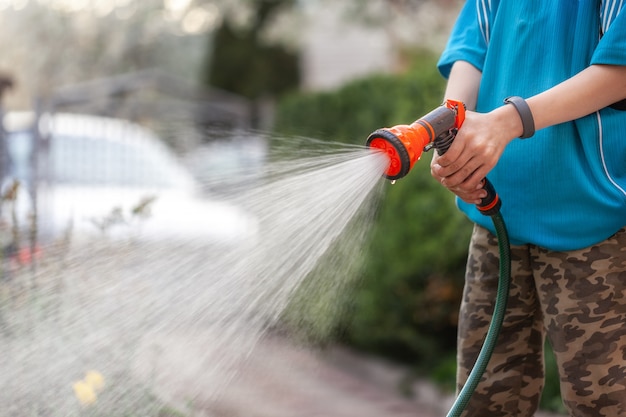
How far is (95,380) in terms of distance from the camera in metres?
2.63

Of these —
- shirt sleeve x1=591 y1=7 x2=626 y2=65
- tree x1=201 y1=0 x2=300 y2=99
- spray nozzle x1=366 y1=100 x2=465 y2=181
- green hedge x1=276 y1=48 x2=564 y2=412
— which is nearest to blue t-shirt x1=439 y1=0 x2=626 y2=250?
shirt sleeve x1=591 y1=7 x2=626 y2=65

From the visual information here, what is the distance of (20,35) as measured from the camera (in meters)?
14.8

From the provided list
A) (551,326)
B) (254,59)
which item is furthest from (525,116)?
(254,59)

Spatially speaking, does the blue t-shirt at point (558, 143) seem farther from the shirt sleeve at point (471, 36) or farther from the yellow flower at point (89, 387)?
the yellow flower at point (89, 387)

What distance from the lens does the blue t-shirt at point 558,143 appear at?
197 cm

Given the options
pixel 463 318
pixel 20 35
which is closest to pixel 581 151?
pixel 463 318

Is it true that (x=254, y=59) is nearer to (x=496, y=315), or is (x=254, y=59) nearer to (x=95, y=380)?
(x=95, y=380)

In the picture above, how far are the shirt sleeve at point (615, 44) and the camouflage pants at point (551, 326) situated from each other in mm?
424

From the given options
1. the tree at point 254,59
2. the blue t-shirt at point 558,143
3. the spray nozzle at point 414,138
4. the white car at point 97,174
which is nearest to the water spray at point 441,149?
the spray nozzle at point 414,138

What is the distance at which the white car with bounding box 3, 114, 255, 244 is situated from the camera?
5.52m

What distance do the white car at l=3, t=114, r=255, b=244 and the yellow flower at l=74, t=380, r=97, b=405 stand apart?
1636mm

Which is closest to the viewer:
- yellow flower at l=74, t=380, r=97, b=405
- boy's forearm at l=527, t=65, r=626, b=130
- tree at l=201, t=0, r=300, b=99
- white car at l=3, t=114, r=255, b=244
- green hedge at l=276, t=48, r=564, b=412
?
boy's forearm at l=527, t=65, r=626, b=130

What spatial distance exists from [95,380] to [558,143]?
1618mm

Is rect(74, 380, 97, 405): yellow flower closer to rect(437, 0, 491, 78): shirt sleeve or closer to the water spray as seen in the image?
the water spray
